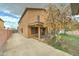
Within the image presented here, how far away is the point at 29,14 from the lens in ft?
5.51

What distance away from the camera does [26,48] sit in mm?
1667

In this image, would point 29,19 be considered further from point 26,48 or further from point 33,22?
point 26,48

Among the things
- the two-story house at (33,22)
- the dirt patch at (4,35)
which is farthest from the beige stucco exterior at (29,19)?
the dirt patch at (4,35)

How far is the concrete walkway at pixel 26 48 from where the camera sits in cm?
165

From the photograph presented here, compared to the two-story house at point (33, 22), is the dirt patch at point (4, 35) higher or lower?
lower

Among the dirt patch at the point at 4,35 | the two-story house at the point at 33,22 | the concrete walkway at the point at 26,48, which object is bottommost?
the concrete walkway at the point at 26,48

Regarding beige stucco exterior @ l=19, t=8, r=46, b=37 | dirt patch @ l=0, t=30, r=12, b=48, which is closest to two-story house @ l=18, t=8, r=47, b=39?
beige stucco exterior @ l=19, t=8, r=46, b=37

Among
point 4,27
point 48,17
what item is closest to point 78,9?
point 48,17

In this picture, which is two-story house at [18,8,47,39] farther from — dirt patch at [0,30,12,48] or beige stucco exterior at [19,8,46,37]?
dirt patch at [0,30,12,48]

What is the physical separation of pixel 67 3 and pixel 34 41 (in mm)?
548

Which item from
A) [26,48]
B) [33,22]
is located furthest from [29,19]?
[26,48]

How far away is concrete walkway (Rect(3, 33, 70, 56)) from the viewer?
5.42ft

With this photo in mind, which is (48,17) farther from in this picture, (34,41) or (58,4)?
(34,41)

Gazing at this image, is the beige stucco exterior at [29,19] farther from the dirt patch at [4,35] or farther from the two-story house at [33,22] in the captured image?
the dirt patch at [4,35]
